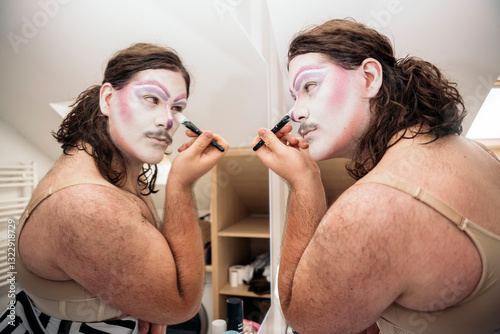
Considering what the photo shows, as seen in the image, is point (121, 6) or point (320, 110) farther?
point (320, 110)

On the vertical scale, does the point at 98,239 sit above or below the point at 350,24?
below

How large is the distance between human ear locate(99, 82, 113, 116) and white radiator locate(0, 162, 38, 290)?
0.66 ft

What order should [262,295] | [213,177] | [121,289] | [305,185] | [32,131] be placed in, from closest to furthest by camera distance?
1. [32,131]
2. [121,289]
3. [305,185]
4. [213,177]
5. [262,295]

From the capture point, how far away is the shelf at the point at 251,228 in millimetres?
1192

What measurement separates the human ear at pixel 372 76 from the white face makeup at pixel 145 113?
502 mm

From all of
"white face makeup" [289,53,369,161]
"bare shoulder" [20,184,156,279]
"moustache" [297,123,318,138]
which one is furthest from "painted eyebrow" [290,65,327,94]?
"bare shoulder" [20,184,156,279]

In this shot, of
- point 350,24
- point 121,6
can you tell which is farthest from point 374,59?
point 121,6

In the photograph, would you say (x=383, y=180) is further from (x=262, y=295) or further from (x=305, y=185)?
(x=262, y=295)

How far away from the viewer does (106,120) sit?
70 centimetres

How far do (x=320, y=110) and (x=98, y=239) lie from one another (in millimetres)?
638

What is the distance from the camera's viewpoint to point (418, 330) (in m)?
0.81

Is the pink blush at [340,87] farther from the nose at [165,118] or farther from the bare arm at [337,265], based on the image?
the nose at [165,118]

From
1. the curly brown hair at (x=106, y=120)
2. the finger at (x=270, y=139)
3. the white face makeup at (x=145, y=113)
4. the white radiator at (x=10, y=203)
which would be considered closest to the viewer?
the white radiator at (x=10, y=203)

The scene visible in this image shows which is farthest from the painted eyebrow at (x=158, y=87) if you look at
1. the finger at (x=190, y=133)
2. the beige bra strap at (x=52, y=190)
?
the beige bra strap at (x=52, y=190)
